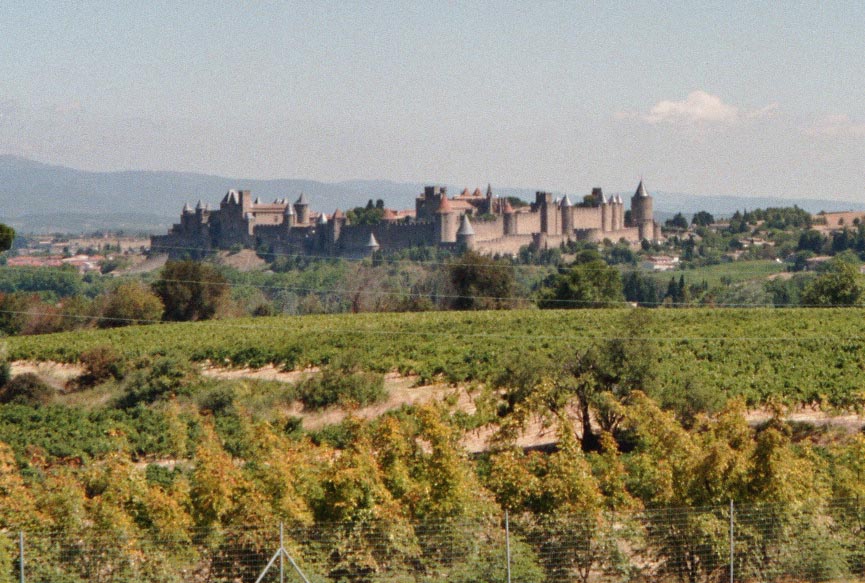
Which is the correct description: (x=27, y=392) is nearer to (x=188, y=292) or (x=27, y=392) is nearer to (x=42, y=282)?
(x=188, y=292)

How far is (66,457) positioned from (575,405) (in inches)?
339

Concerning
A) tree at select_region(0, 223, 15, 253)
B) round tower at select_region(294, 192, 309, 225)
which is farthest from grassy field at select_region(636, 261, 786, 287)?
tree at select_region(0, 223, 15, 253)

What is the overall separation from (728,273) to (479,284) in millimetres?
37127

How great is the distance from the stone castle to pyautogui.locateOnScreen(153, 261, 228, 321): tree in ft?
157

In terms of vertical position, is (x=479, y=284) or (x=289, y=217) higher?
(x=289, y=217)

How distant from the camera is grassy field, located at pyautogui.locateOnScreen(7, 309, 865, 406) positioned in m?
24.4

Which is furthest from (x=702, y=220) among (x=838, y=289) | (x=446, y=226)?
(x=838, y=289)

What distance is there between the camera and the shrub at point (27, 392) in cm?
2712

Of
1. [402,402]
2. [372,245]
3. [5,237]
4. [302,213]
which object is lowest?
[372,245]

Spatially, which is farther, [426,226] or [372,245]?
[372,245]

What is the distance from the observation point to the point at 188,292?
44844mm

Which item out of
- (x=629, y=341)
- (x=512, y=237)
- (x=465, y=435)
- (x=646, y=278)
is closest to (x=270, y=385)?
(x=465, y=435)

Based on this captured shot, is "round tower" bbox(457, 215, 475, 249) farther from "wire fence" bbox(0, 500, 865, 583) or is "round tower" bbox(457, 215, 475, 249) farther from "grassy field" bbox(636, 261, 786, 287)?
"wire fence" bbox(0, 500, 865, 583)

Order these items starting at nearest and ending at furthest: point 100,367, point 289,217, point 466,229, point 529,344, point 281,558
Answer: point 281,558 < point 100,367 < point 529,344 < point 466,229 < point 289,217
